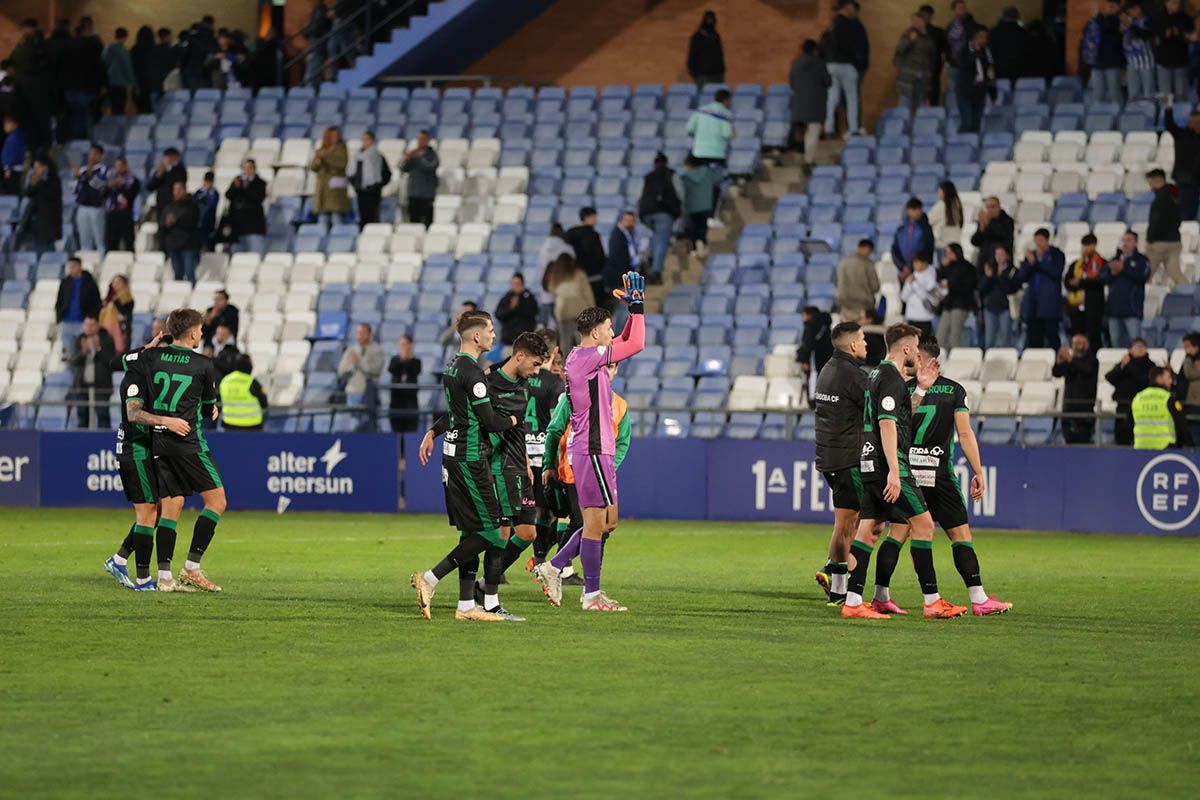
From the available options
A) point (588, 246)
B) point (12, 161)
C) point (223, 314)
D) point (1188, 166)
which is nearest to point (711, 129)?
point (588, 246)

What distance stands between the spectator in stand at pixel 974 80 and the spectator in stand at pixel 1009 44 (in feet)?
2.10

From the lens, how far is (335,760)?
8234 mm

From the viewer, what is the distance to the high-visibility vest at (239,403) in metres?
26.2

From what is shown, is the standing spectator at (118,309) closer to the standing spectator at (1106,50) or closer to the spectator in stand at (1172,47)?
the standing spectator at (1106,50)

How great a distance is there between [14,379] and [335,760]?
2381 centimetres

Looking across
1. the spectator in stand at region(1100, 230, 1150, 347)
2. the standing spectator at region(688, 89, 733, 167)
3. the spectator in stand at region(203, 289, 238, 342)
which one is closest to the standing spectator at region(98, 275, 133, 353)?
the spectator in stand at region(203, 289, 238, 342)

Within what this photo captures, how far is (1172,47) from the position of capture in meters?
28.1

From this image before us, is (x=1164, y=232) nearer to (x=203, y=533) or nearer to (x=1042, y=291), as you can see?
(x=1042, y=291)

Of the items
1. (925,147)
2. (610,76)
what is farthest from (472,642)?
(610,76)

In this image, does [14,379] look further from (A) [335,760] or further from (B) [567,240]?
(A) [335,760]

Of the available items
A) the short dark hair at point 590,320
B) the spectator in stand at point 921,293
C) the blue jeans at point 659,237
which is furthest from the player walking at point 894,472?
the blue jeans at point 659,237

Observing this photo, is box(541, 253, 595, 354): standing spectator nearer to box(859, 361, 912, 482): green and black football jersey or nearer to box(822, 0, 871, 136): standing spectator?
box(822, 0, 871, 136): standing spectator

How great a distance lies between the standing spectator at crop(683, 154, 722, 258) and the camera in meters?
29.0

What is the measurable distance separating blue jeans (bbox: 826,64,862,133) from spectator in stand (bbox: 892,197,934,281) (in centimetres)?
436
